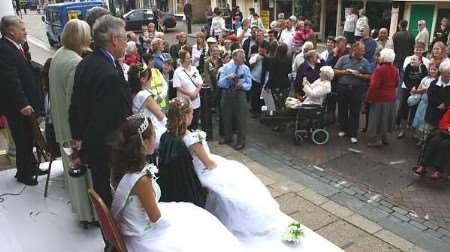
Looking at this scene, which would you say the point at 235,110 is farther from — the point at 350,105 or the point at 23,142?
the point at 23,142

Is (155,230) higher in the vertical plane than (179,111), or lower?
lower

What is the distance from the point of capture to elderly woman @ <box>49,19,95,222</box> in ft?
12.2

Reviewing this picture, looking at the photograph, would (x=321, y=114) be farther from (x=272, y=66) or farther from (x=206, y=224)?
(x=206, y=224)

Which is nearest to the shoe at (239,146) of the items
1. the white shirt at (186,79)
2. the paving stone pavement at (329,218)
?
the paving stone pavement at (329,218)

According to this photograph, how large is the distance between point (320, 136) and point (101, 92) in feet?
16.5

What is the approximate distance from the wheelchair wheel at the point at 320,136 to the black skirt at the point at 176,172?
404 centimetres

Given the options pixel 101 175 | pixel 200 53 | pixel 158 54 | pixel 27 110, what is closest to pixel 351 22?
pixel 200 53

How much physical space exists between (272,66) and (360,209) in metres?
3.55

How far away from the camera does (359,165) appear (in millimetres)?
6547

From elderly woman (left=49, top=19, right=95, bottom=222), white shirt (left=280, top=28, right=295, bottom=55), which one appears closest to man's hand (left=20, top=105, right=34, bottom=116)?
elderly woman (left=49, top=19, right=95, bottom=222)

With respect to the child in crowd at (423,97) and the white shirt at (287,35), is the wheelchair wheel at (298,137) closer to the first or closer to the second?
the child in crowd at (423,97)

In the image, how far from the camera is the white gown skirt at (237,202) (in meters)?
3.99

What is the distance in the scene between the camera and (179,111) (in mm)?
3811

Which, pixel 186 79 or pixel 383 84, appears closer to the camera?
pixel 186 79
